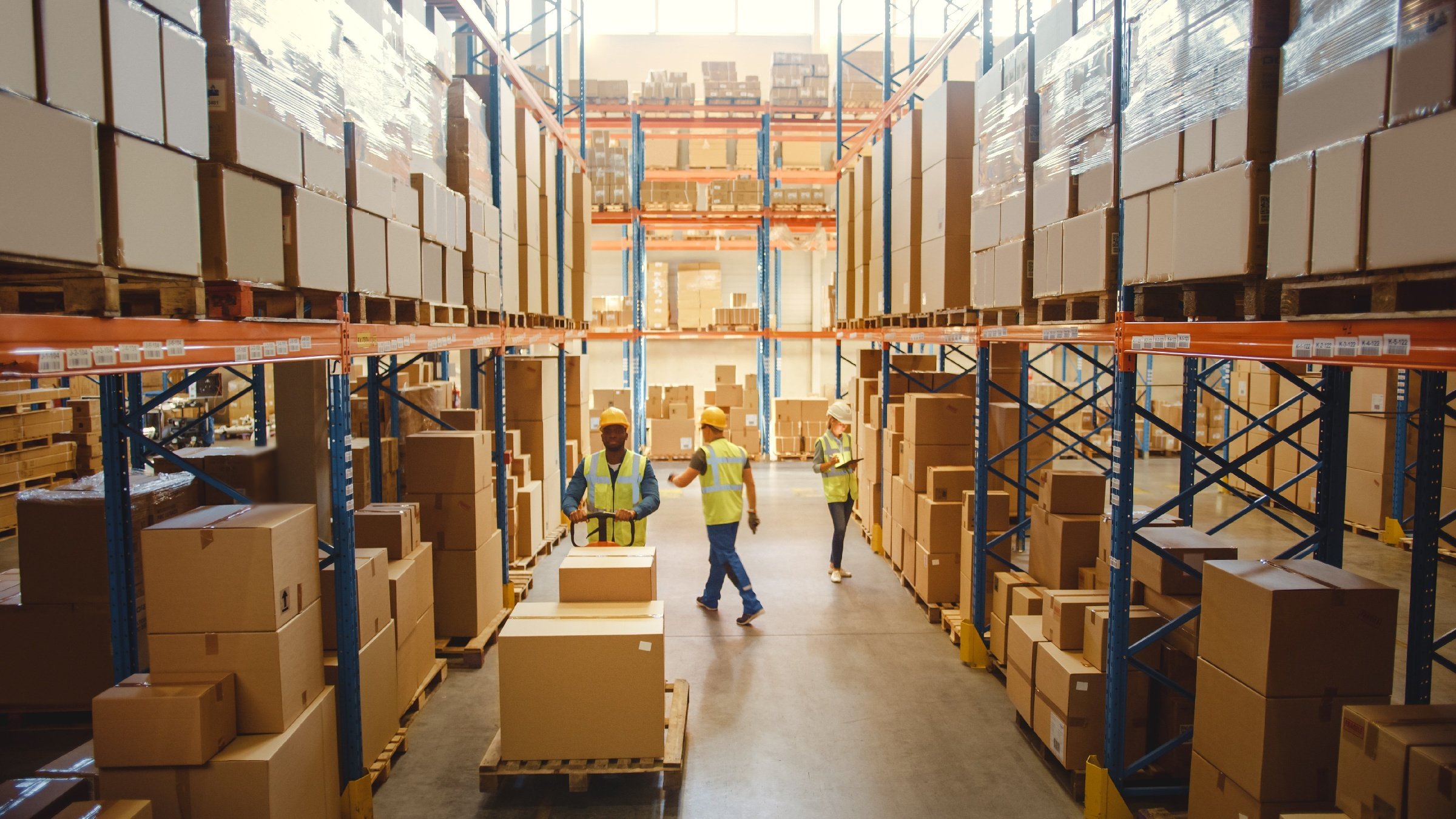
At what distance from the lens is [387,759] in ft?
15.5

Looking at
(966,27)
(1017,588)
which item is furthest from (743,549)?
(966,27)

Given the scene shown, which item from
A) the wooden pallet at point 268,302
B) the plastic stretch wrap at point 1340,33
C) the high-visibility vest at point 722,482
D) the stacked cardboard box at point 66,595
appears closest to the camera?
the plastic stretch wrap at point 1340,33

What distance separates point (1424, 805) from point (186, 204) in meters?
4.46

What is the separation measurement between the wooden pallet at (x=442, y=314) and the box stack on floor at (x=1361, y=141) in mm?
4633

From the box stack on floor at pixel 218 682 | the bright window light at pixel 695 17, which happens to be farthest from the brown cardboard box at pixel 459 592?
the bright window light at pixel 695 17

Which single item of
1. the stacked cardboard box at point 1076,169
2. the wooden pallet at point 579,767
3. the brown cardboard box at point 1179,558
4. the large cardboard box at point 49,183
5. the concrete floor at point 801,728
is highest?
the stacked cardboard box at point 1076,169

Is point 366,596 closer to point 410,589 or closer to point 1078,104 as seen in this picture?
point 410,589

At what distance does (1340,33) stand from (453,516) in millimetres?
5849

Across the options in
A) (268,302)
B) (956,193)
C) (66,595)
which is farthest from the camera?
(956,193)

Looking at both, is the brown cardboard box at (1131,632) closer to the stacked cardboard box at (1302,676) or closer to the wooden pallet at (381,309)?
the stacked cardboard box at (1302,676)

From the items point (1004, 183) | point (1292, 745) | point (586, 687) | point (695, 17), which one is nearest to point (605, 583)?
point (586, 687)

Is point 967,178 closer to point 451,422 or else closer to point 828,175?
point 451,422

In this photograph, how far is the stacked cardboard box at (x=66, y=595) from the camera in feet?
16.3

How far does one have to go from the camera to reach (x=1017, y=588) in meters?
5.66
